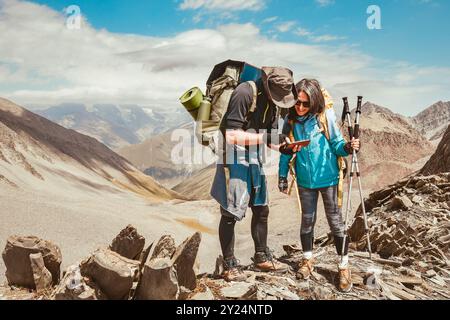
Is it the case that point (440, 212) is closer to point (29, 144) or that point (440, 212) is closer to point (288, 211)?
point (288, 211)

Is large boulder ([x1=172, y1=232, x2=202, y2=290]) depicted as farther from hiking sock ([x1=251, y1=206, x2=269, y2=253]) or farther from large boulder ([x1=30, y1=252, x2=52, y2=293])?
large boulder ([x1=30, y1=252, x2=52, y2=293])

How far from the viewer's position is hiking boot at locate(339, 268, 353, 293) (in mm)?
5543

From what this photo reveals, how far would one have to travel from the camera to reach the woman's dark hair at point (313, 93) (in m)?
5.37

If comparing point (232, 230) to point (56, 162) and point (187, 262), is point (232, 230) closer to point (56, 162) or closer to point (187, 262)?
point (187, 262)

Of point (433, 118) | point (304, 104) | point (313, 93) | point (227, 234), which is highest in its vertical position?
point (433, 118)

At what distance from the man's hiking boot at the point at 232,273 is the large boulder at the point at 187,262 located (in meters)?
0.65

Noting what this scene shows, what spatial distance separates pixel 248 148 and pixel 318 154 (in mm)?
970

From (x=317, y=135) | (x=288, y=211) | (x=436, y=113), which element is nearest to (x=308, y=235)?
(x=317, y=135)

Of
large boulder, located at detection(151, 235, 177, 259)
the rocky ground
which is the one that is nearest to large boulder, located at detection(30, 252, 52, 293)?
the rocky ground

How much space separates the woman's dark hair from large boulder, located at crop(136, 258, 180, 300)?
2.76 meters

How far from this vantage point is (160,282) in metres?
4.38

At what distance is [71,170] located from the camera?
57156 mm

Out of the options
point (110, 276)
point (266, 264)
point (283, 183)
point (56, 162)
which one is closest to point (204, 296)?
point (110, 276)
